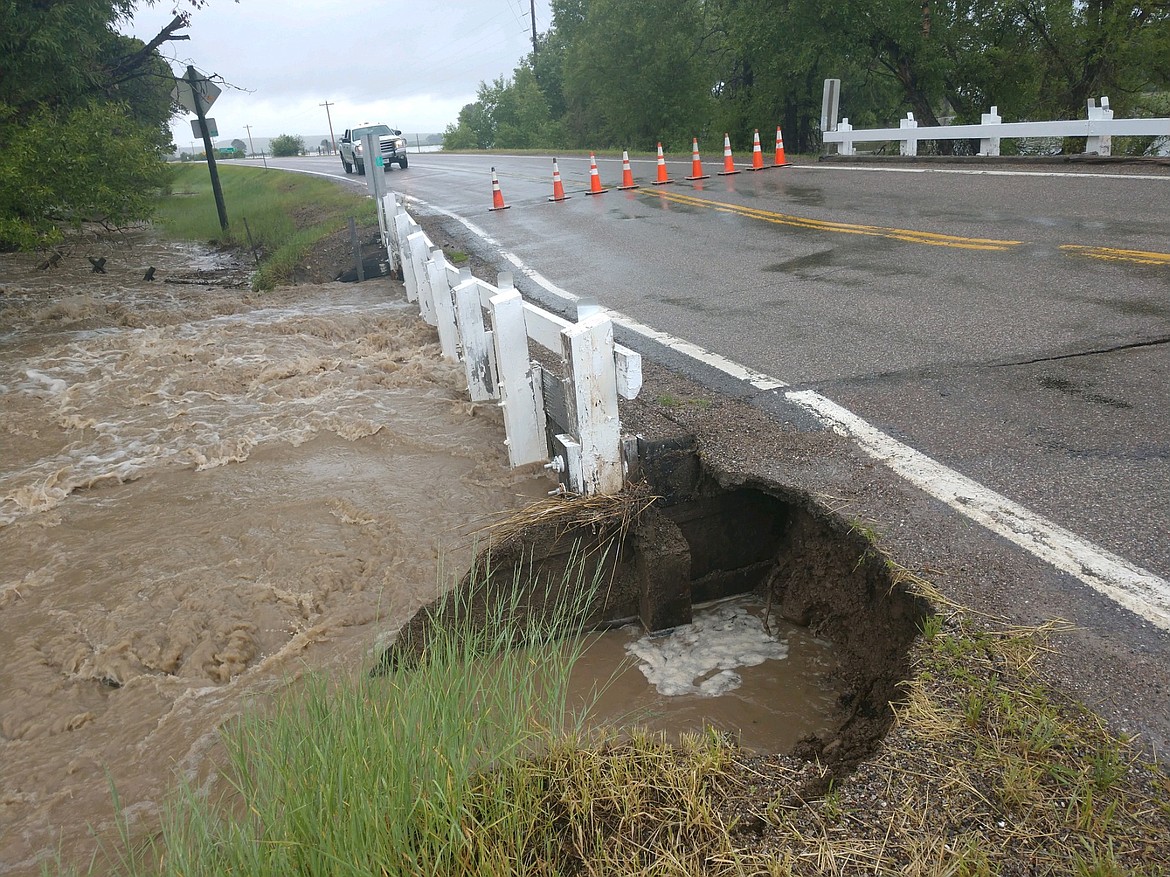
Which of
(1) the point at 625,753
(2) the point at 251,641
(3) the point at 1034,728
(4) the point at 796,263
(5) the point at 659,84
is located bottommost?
(2) the point at 251,641

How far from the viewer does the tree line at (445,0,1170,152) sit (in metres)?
21.3

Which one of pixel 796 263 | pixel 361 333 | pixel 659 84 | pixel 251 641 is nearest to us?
pixel 251 641

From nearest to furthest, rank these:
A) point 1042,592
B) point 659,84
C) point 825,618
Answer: point 1042,592 → point 825,618 → point 659,84

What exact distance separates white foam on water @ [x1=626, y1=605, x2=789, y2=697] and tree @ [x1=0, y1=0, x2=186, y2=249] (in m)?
10.2

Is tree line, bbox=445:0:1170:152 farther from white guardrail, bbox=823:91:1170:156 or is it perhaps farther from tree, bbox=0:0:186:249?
tree, bbox=0:0:186:249

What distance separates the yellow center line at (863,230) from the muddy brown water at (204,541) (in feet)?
16.6

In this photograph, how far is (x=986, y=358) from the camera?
5.25 m

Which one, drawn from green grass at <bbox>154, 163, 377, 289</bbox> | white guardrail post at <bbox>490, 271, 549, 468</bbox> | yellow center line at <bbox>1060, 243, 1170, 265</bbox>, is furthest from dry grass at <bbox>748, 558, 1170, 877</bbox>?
green grass at <bbox>154, 163, 377, 289</bbox>

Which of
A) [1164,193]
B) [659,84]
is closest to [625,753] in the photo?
[1164,193]

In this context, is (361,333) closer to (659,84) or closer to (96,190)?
(96,190)

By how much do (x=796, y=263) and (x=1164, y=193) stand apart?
16.5 ft

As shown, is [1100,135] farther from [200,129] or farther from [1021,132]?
[200,129]

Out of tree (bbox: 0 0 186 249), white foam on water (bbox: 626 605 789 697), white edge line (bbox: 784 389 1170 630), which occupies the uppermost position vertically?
tree (bbox: 0 0 186 249)

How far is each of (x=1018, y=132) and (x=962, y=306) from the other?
10759mm
